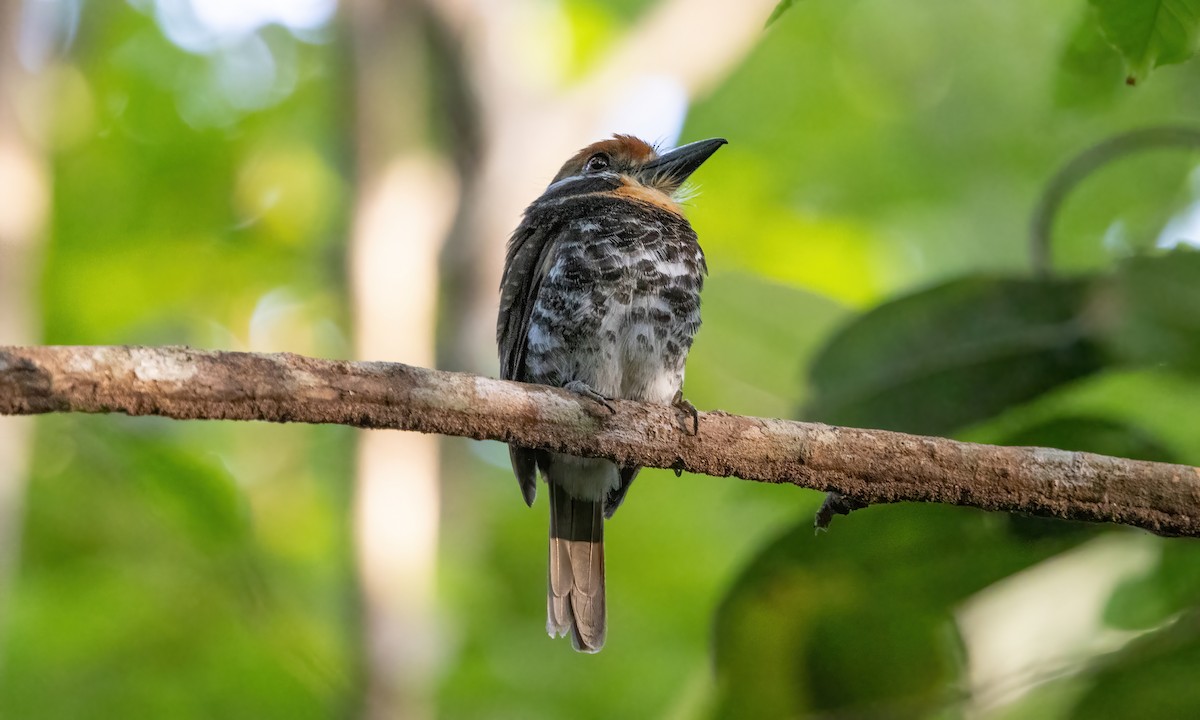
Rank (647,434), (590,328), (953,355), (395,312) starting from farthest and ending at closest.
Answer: (395,312) → (590,328) → (953,355) → (647,434)

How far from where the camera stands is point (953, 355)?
260 centimetres

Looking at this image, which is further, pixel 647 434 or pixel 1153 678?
pixel 1153 678

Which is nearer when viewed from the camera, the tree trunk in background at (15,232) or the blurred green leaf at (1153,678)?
the blurred green leaf at (1153,678)

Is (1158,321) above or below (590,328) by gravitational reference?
below

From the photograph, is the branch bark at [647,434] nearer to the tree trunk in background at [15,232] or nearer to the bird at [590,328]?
the bird at [590,328]

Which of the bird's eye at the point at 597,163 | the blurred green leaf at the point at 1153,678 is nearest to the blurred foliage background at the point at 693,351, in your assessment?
the blurred green leaf at the point at 1153,678

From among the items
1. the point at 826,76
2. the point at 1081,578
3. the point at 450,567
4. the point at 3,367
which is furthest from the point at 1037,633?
the point at 826,76

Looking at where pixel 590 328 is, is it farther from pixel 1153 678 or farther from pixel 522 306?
pixel 1153 678

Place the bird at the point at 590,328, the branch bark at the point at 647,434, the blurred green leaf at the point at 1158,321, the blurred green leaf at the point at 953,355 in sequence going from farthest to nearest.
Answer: the bird at the point at 590,328 → the blurred green leaf at the point at 953,355 → the blurred green leaf at the point at 1158,321 → the branch bark at the point at 647,434

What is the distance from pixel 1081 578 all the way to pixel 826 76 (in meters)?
3.96

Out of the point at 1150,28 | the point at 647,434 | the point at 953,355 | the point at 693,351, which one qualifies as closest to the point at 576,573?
the point at 693,351

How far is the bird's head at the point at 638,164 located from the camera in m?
3.70

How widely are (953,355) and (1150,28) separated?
2.72 feet

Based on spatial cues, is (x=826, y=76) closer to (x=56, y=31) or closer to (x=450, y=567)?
(x=450, y=567)
